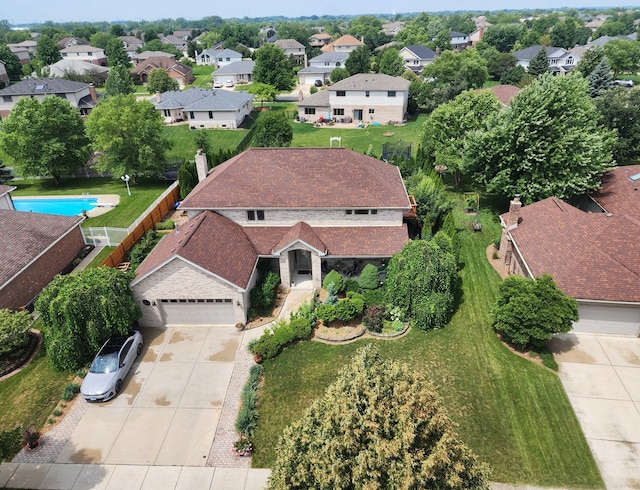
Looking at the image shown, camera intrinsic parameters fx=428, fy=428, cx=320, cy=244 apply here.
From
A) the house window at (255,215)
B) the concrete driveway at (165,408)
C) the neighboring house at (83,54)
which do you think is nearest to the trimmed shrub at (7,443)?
the concrete driveway at (165,408)

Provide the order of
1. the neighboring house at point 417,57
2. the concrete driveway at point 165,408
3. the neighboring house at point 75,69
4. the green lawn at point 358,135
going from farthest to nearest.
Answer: the neighboring house at point 417,57, the neighboring house at point 75,69, the green lawn at point 358,135, the concrete driveway at point 165,408

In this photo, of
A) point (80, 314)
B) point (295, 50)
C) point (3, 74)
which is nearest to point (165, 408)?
point (80, 314)

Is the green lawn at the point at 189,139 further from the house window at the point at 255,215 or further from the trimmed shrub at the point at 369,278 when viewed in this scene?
the trimmed shrub at the point at 369,278

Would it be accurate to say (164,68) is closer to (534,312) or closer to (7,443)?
(7,443)

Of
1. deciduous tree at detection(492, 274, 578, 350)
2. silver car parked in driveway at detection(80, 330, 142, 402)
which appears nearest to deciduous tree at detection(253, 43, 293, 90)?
silver car parked in driveway at detection(80, 330, 142, 402)

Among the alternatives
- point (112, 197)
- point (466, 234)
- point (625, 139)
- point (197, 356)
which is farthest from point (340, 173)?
point (625, 139)

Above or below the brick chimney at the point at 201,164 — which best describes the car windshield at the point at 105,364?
below

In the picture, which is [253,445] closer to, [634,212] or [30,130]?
[634,212]
